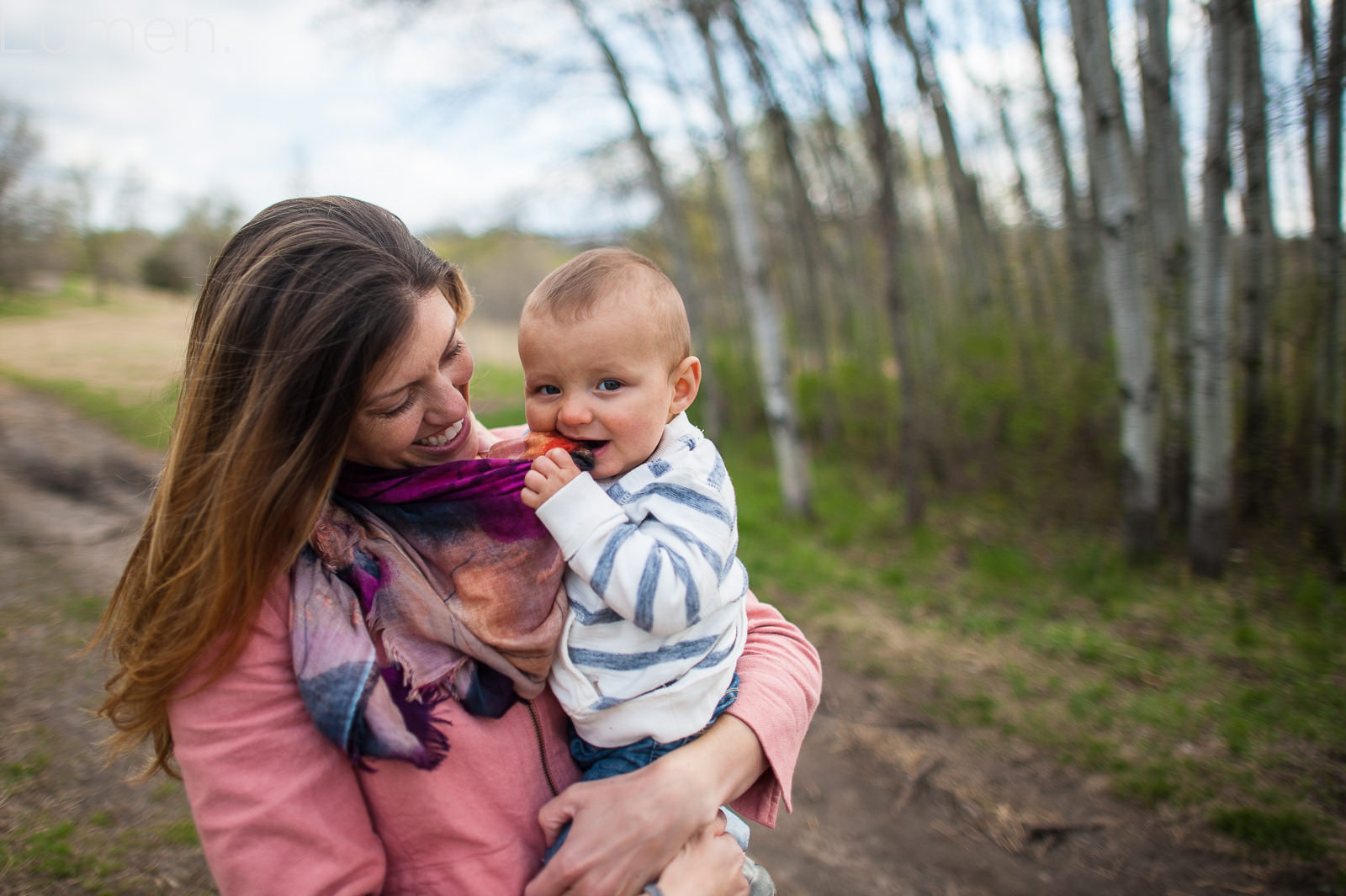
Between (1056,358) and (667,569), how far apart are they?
748cm

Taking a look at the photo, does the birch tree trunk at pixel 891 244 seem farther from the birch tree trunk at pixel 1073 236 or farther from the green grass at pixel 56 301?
the green grass at pixel 56 301

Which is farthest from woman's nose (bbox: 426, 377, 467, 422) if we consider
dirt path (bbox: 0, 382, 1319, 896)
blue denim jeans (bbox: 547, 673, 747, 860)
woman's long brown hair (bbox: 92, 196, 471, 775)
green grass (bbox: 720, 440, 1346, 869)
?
green grass (bbox: 720, 440, 1346, 869)

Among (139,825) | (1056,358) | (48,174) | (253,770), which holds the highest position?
(48,174)

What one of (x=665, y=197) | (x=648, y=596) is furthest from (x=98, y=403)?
(x=648, y=596)

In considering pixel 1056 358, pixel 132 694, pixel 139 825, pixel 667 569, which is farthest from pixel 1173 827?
pixel 1056 358

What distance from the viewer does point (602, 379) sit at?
143cm

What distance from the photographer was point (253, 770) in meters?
1.06

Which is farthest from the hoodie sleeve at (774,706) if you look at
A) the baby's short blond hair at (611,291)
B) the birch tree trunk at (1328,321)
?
the birch tree trunk at (1328,321)

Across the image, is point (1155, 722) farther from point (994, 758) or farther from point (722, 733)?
point (722, 733)

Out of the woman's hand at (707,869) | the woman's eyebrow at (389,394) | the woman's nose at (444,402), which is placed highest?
the woman's eyebrow at (389,394)

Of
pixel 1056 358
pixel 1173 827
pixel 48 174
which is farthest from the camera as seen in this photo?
pixel 48 174

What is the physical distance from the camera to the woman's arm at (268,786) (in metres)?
1.03

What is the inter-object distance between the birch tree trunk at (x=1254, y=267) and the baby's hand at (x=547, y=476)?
5355 mm

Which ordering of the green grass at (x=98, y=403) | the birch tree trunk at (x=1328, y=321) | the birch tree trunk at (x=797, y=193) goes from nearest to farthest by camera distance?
the birch tree trunk at (x=1328, y=321) < the birch tree trunk at (x=797, y=193) < the green grass at (x=98, y=403)
